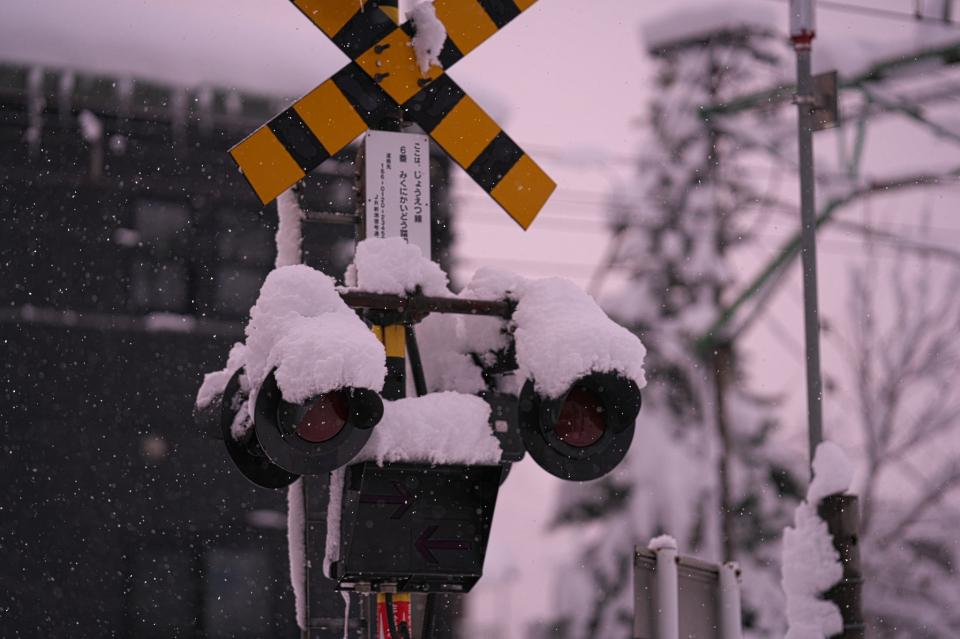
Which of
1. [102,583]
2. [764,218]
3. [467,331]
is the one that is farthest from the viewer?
[764,218]

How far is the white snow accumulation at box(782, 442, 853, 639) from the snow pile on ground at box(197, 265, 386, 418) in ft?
13.1

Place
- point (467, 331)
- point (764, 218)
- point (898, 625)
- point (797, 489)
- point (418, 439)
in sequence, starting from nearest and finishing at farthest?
1. point (418, 439)
2. point (467, 331)
3. point (764, 218)
4. point (797, 489)
5. point (898, 625)

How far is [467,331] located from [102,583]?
12.1m

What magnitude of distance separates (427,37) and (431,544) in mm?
1804

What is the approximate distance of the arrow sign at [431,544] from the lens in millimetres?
3570

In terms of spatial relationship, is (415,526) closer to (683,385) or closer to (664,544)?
(664,544)

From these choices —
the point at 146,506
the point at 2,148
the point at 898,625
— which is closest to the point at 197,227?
the point at 2,148

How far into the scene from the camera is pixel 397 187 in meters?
4.07

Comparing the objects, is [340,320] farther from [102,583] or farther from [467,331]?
[102,583]

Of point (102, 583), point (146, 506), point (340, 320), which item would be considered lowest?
point (340, 320)

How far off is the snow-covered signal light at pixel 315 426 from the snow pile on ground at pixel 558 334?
1.92 feet

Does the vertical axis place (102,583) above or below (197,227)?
below

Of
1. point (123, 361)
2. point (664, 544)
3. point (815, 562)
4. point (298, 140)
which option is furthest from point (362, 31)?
point (123, 361)

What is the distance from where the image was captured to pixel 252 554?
1552 centimetres
